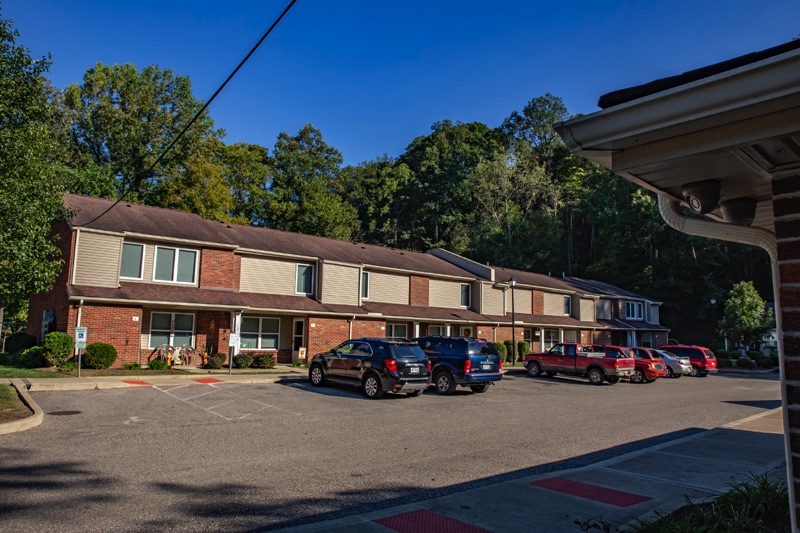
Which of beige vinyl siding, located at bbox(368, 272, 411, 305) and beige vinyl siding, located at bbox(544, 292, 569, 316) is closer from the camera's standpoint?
beige vinyl siding, located at bbox(368, 272, 411, 305)

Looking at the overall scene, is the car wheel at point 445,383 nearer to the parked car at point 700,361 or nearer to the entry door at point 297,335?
the entry door at point 297,335

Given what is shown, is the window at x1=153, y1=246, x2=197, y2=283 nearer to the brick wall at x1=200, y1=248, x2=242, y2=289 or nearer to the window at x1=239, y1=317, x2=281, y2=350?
the brick wall at x1=200, y1=248, x2=242, y2=289

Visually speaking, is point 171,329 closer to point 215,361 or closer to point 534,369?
point 215,361

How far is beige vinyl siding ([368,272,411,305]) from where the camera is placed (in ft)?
106

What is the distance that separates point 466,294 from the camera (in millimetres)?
38125

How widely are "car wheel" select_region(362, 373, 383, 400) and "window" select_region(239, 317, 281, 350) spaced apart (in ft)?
37.5

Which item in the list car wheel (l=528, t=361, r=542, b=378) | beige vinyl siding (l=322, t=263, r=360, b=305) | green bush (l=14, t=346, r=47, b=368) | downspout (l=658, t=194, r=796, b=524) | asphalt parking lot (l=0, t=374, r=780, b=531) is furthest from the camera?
beige vinyl siding (l=322, t=263, r=360, b=305)

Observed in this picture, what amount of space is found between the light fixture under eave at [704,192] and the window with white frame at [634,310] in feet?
166

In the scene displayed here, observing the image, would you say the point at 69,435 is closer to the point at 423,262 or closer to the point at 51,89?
the point at 423,262

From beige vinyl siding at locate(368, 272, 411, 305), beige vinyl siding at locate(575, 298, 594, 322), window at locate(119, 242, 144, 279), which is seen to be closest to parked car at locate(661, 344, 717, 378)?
beige vinyl siding at locate(575, 298, 594, 322)

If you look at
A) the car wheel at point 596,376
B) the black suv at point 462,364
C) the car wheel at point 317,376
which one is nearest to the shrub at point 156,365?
the car wheel at point 317,376

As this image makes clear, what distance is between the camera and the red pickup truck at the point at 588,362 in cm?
2509

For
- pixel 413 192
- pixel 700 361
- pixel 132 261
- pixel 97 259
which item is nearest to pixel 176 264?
pixel 132 261

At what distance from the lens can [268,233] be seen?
103 feet
